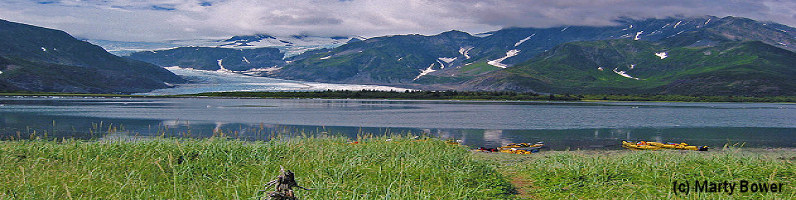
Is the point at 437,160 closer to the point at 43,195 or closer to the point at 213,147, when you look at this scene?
the point at 213,147

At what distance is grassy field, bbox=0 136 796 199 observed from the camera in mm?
13397

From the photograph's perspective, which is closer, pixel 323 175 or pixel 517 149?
pixel 323 175

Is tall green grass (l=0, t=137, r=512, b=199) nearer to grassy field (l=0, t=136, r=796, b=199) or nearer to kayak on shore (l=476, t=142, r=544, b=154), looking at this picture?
grassy field (l=0, t=136, r=796, b=199)

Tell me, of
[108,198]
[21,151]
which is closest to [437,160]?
[108,198]

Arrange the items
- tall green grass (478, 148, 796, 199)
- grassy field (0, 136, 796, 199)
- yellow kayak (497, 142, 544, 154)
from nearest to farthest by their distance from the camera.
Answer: grassy field (0, 136, 796, 199) → tall green grass (478, 148, 796, 199) → yellow kayak (497, 142, 544, 154)

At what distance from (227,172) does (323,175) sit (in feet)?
10.7

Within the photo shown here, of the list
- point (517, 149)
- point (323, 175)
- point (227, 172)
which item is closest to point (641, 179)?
point (323, 175)

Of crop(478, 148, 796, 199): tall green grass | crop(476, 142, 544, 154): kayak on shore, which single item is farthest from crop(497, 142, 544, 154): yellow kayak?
crop(478, 148, 796, 199): tall green grass

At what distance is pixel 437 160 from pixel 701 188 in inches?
342

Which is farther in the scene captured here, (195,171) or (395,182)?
(195,171)

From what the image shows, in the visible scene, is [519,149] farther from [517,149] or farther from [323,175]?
[323,175]

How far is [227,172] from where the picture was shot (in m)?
16.2

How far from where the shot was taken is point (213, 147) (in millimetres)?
19672

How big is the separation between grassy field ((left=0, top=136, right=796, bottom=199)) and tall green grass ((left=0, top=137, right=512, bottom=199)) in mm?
38
